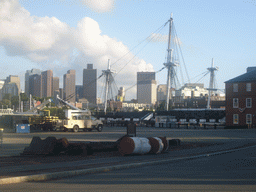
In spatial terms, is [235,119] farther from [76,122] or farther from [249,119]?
[76,122]

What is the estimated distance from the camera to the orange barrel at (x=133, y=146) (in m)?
18.0

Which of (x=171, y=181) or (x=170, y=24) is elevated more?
(x=170, y=24)

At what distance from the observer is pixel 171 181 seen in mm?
11094

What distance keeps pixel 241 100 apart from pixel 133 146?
62.1m

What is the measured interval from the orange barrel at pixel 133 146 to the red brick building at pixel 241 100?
58.3m

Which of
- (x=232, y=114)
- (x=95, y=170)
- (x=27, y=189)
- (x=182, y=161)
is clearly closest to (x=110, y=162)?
(x=95, y=170)

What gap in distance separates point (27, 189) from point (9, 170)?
3.00 meters

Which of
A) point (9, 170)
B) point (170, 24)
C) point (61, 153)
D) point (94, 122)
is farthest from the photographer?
point (170, 24)

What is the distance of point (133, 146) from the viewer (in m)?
18.0

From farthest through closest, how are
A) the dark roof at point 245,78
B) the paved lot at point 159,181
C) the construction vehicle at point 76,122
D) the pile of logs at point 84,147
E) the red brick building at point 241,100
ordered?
the dark roof at point 245,78 → the red brick building at point 241,100 → the construction vehicle at point 76,122 → the pile of logs at point 84,147 → the paved lot at point 159,181

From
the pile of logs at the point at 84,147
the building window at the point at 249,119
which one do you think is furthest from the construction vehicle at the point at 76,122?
the building window at the point at 249,119

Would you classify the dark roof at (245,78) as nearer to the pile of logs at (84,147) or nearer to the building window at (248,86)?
the building window at (248,86)

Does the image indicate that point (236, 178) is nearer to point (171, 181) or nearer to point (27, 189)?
point (171, 181)

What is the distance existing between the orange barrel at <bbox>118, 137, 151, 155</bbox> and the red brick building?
2297 inches
